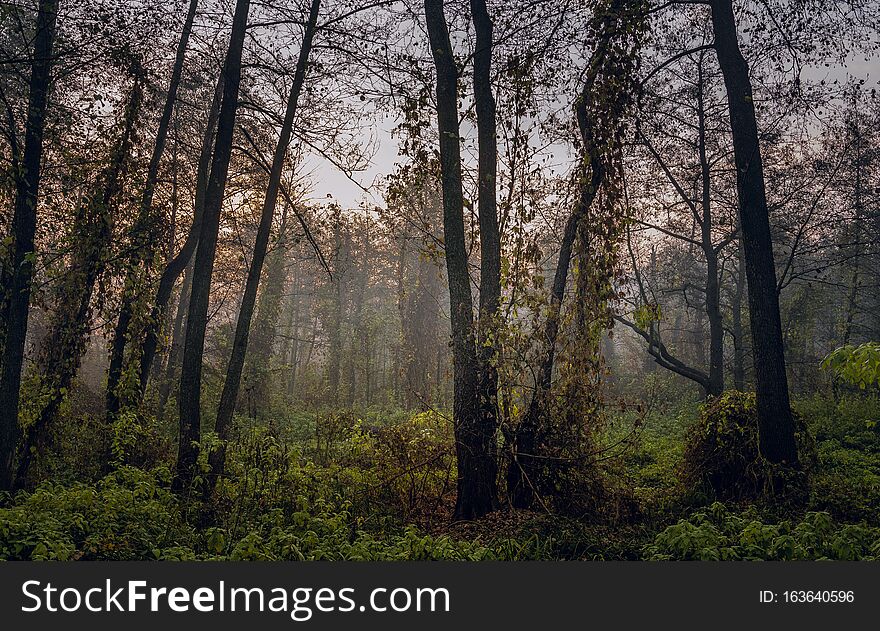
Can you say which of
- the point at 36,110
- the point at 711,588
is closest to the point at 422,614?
the point at 711,588

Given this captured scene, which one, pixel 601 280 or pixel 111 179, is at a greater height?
pixel 111 179

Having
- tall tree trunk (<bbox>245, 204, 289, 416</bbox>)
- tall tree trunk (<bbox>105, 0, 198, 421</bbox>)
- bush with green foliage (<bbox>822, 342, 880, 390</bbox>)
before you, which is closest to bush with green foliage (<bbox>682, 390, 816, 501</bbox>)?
bush with green foliage (<bbox>822, 342, 880, 390</bbox>)

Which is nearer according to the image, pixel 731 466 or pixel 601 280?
pixel 601 280

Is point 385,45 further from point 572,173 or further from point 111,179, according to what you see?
point 111,179

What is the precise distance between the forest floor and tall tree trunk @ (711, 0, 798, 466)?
84 cm

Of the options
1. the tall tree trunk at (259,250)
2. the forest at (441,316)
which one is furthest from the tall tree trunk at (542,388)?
the tall tree trunk at (259,250)

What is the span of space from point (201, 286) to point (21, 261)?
2.07m

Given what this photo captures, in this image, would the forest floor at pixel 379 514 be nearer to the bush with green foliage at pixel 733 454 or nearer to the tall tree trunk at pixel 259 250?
the bush with green foliage at pixel 733 454

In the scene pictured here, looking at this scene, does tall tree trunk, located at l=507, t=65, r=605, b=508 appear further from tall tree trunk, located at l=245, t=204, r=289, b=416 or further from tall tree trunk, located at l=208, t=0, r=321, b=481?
tall tree trunk, located at l=245, t=204, r=289, b=416

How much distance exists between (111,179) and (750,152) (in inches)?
359

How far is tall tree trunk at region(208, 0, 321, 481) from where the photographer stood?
8852 mm

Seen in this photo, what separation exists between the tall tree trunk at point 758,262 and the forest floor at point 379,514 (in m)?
0.84

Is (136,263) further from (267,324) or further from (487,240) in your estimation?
(267,324)

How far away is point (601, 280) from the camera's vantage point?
7246 mm
